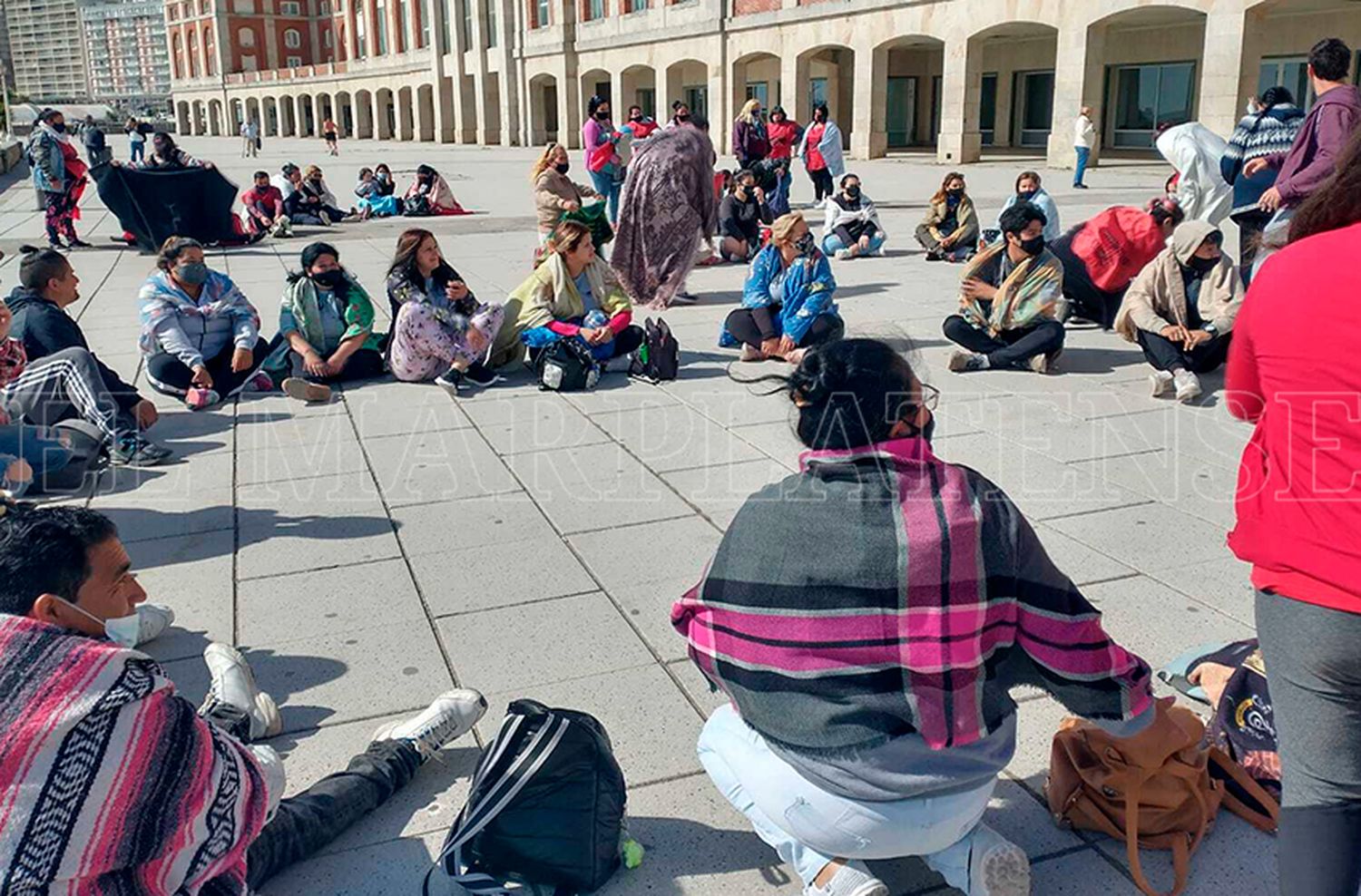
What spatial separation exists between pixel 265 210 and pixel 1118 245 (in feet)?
38.9

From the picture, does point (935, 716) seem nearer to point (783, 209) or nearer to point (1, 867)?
point (1, 867)

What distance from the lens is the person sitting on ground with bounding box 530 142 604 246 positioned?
1025 centimetres

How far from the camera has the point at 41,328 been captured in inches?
231

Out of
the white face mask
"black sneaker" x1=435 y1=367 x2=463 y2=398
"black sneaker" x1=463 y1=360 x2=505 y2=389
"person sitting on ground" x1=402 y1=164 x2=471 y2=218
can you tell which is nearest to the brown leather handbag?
the white face mask

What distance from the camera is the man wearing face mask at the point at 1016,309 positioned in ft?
23.4

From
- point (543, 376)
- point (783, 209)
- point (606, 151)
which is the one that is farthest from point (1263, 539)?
point (783, 209)

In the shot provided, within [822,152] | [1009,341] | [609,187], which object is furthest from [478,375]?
[822,152]

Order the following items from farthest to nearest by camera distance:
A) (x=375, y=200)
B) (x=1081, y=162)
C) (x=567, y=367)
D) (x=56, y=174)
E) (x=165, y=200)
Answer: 1. (x=1081, y=162)
2. (x=375, y=200)
3. (x=56, y=174)
4. (x=165, y=200)
5. (x=567, y=367)

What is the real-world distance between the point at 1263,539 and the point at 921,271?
30.9ft

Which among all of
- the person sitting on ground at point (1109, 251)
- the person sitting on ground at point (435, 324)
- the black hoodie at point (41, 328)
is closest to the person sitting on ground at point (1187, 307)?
the person sitting on ground at point (1109, 251)

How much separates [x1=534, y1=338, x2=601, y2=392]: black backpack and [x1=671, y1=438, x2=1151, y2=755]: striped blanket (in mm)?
4843

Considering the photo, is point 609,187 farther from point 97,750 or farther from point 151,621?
point 97,750

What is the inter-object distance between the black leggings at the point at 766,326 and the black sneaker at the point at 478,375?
1.73m

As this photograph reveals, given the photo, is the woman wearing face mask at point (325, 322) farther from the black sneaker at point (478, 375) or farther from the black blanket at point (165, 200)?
the black blanket at point (165, 200)
